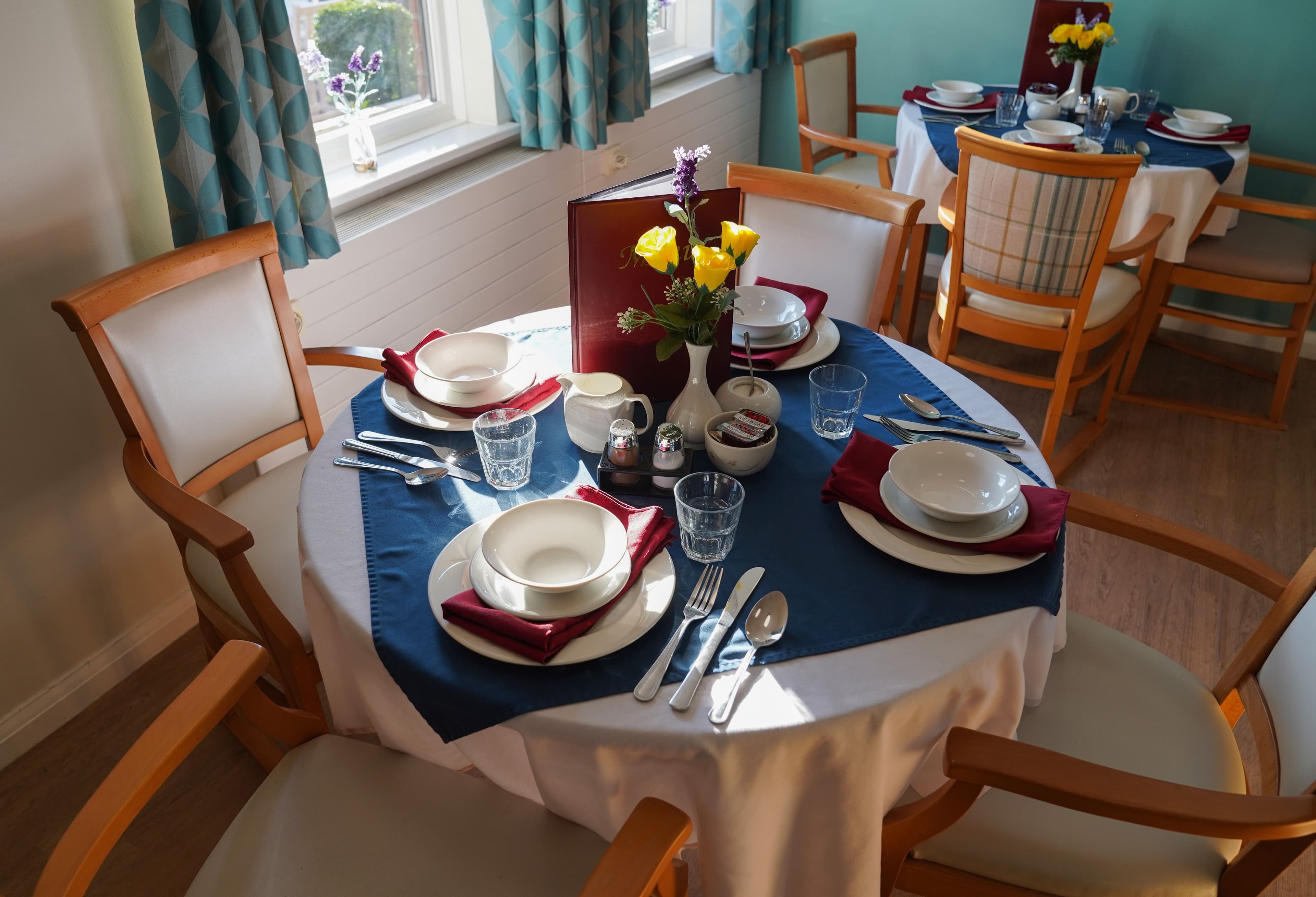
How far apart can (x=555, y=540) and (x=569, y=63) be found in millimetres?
1959

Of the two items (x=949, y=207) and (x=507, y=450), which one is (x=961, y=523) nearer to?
(x=507, y=450)

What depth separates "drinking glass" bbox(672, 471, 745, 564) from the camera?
1133 millimetres

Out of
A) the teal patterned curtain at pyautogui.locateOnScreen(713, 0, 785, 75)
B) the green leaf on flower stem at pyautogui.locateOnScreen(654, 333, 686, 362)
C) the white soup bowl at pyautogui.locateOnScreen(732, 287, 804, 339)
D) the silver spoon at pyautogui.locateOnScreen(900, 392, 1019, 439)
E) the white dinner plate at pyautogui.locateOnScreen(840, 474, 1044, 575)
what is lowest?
the white dinner plate at pyautogui.locateOnScreen(840, 474, 1044, 575)

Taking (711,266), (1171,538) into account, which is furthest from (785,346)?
(1171,538)

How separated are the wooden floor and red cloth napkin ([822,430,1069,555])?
92cm

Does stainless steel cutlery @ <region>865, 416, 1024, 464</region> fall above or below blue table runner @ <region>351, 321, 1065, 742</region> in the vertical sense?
above

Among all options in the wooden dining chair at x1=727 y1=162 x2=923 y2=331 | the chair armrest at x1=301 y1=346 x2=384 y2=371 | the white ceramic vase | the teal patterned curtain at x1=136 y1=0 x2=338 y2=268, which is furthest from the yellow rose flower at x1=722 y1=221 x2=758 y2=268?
the teal patterned curtain at x1=136 y1=0 x2=338 y2=268

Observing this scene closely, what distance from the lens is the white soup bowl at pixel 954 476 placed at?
123cm

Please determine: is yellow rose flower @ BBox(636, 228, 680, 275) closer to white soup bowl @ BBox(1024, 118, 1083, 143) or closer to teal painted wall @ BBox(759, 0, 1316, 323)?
white soup bowl @ BBox(1024, 118, 1083, 143)

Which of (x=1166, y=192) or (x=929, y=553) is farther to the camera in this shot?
(x=1166, y=192)

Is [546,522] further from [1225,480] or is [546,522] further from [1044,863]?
[1225,480]

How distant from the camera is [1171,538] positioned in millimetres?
1333

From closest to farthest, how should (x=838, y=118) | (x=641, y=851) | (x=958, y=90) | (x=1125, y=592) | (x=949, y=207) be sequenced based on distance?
(x=641, y=851)
(x=1125, y=592)
(x=949, y=207)
(x=958, y=90)
(x=838, y=118)

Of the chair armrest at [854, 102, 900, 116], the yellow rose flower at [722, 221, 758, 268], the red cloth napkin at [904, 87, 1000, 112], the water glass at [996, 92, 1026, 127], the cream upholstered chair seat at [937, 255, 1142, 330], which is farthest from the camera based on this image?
the chair armrest at [854, 102, 900, 116]
